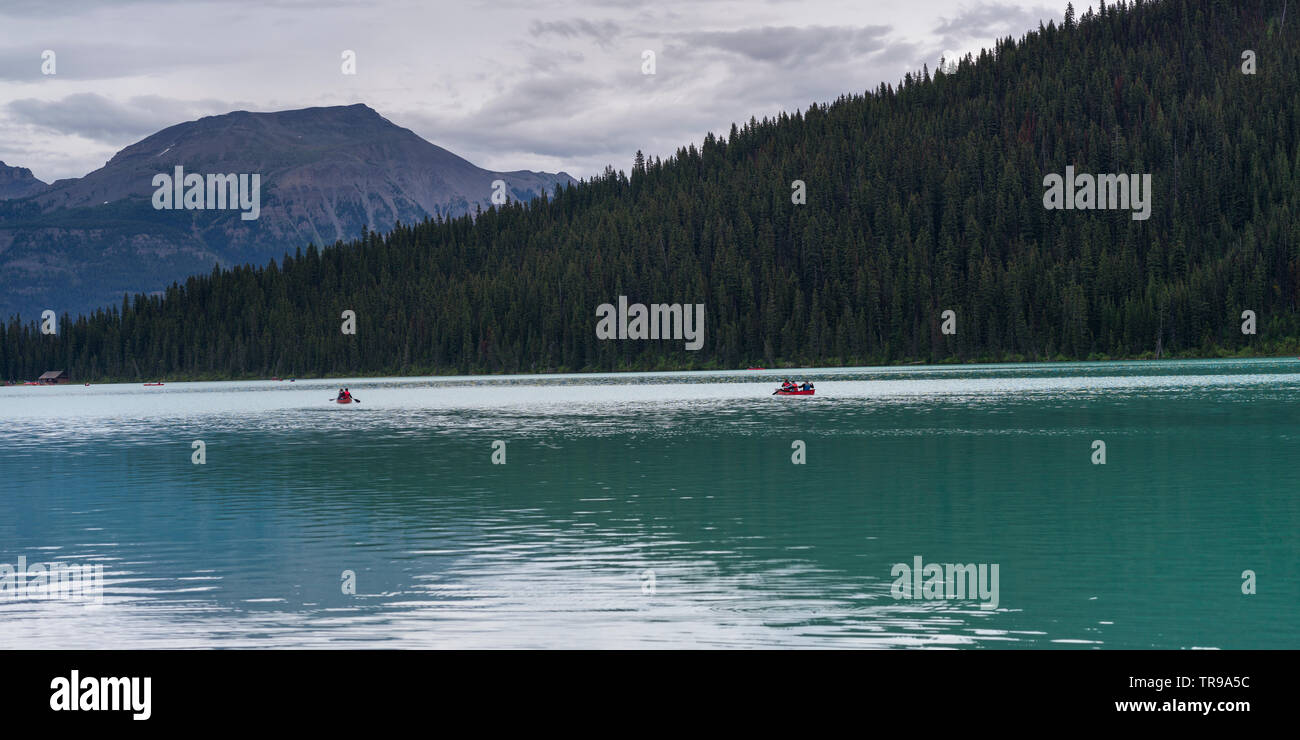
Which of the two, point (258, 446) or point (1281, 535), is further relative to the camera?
point (258, 446)

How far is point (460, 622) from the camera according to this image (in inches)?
974

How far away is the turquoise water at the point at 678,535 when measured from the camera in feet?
79.1

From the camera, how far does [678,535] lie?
3619 cm

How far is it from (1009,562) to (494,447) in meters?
43.2

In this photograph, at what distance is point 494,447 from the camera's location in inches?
2746

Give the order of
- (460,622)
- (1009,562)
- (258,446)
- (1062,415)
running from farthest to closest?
(1062,415)
(258,446)
(1009,562)
(460,622)

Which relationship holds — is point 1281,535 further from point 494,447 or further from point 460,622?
point 494,447

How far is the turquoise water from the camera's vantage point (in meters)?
24.1
